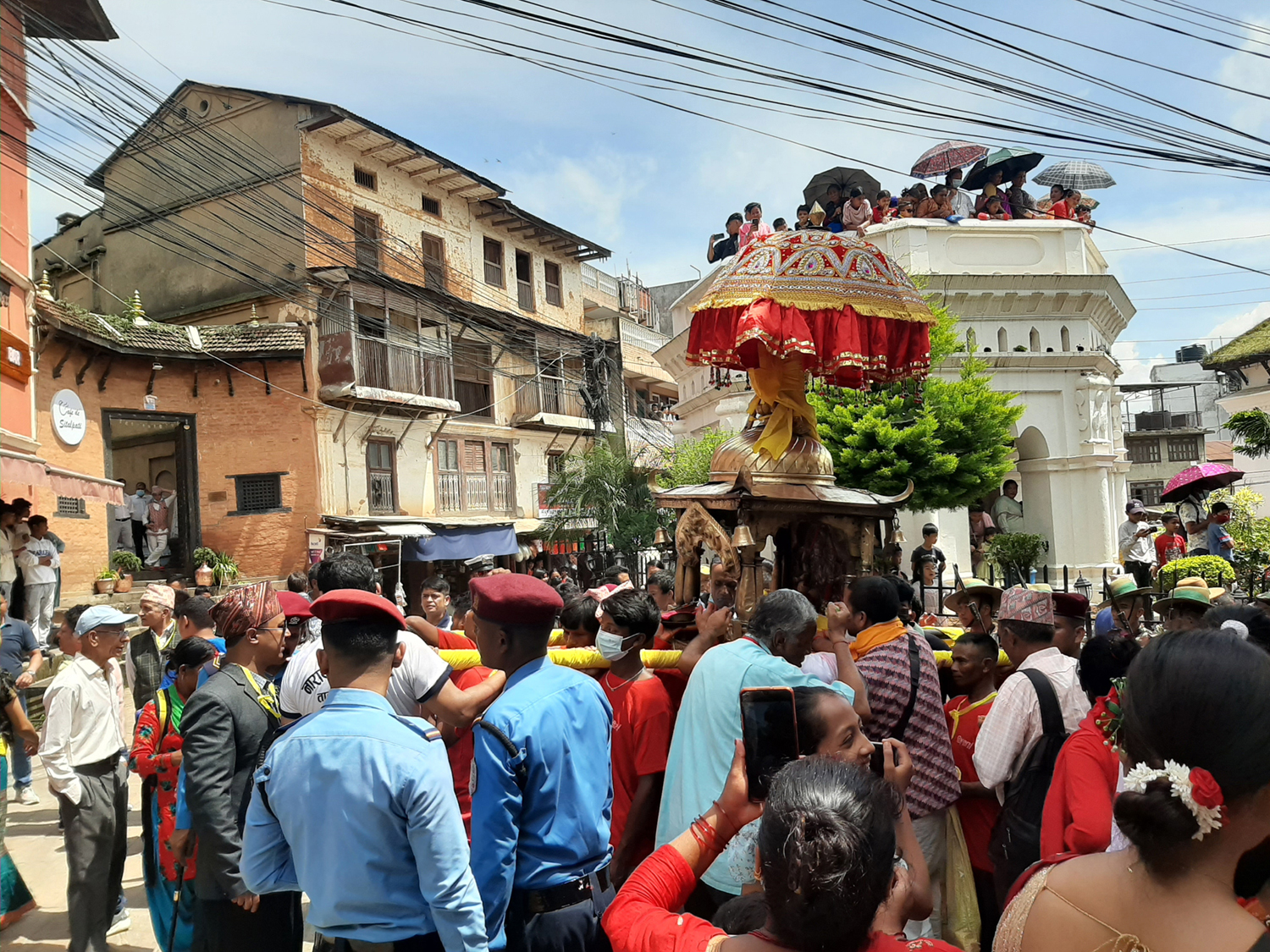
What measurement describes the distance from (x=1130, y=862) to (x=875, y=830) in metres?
0.49

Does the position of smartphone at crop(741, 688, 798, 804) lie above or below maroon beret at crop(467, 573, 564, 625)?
below

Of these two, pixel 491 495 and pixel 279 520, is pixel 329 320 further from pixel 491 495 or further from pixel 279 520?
pixel 491 495

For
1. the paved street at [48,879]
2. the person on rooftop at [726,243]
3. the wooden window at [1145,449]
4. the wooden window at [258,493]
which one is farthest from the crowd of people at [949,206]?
the wooden window at [1145,449]

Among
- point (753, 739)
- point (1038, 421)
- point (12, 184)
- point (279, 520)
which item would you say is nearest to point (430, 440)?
point (279, 520)

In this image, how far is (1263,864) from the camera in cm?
177

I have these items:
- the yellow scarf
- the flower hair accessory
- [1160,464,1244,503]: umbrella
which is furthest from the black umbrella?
the flower hair accessory

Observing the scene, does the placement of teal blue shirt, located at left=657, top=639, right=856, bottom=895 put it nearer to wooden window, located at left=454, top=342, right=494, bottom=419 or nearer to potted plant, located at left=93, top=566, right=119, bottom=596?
potted plant, located at left=93, top=566, right=119, bottom=596

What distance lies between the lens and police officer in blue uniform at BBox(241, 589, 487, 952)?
2492 mm

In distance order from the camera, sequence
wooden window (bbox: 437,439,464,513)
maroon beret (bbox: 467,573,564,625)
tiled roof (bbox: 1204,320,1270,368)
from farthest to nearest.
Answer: wooden window (bbox: 437,439,464,513), tiled roof (bbox: 1204,320,1270,368), maroon beret (bbox: 467,573,564,625)

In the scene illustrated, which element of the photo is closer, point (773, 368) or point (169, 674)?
point (169, 674)

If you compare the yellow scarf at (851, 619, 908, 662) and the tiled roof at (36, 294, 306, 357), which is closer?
the yellow scarf at (851, 619, 908, 662)

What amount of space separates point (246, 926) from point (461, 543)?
20.2 meters

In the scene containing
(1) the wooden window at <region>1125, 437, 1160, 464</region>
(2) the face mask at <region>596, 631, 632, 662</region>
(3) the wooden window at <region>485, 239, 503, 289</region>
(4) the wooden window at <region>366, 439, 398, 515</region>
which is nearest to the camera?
(2) the face mask at <region>596, 631, 632, 662</region>

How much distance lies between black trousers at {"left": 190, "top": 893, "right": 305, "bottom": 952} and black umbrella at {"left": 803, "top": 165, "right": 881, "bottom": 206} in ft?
61.7
